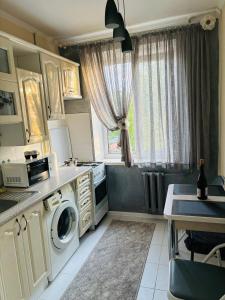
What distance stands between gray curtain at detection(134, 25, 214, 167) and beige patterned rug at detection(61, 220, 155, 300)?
3.11ft

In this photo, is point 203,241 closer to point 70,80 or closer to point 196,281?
point 196,281

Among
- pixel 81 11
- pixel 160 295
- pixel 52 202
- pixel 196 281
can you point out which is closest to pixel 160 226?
pixel 160 295

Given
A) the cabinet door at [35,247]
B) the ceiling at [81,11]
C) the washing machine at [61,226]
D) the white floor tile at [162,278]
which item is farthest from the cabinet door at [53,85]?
the white floor tile at [162,278]

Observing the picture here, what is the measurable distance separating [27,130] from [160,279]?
6.05 feet

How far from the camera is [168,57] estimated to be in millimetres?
2775

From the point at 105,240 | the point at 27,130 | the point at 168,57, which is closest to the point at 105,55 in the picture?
the point at 168,57

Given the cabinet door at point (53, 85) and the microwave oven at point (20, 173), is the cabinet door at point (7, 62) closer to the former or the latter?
the cabinet door at point (53, 85)

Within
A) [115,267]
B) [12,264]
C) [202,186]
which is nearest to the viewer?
[12,264]

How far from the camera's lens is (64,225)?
8.21ft

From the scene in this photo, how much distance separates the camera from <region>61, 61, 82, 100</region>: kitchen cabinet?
289cm

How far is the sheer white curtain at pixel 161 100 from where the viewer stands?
9.15 ft

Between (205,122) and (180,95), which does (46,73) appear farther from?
(205,122)

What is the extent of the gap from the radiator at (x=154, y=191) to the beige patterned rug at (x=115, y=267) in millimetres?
245

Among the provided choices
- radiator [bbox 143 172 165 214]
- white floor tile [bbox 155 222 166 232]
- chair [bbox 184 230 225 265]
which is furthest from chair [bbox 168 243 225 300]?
radiator [bbox 143 172 165 214]
